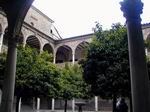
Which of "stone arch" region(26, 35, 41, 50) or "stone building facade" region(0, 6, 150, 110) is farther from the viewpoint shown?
"stone arch" region(26, 35, 41, 50)

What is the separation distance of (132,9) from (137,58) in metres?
0.79

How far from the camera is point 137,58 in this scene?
3.74 metres

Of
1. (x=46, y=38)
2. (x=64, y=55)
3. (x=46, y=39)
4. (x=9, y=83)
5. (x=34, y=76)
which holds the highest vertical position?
(x=46, y=38)

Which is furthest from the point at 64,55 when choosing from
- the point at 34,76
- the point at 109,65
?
the point at 109,65

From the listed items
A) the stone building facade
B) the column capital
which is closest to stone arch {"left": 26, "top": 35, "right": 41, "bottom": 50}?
the stone building facade

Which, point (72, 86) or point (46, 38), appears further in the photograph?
point (46, 38)

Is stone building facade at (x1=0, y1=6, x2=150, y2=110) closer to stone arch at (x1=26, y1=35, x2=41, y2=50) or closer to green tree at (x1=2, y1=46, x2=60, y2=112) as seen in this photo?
stone arch at (x1=26, y1=35, x2=41, y2=50)

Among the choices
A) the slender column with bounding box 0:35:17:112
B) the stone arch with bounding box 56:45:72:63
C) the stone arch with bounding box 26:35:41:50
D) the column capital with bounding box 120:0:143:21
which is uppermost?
the stone arch with bounding box 26:35:41:50

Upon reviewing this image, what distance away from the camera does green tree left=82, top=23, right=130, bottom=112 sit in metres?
9.89

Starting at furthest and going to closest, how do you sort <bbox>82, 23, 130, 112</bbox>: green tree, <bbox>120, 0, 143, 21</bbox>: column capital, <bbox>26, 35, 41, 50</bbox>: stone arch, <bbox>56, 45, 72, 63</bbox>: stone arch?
<bbox>56, 45, 72, 63</bbox>: stone arch
<bbox>26, 35, 41, 50</bbox>: stone arch
<bbox>82, 23, 130, 112</bbox>: green tree
<bbox>120, 0, 143, 21</bbox>: column capital

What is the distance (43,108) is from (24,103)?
11.0 feet

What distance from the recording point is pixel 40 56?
1457 cm

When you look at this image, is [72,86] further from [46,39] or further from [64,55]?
[64,55]

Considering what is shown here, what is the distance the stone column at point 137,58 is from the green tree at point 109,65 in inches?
235
